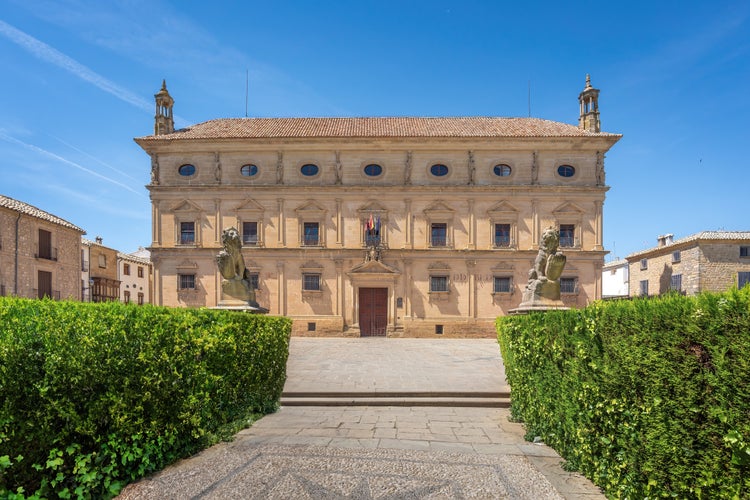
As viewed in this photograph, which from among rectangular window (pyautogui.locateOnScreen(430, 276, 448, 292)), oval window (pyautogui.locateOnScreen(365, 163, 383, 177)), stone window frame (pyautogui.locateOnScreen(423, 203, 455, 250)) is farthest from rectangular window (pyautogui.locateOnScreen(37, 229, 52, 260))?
rectangular window (pyautogui.locateOnScreen(430, 276, 448, 292))

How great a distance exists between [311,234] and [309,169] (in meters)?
4.03

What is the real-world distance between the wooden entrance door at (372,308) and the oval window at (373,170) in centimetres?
702

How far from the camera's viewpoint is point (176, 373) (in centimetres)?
460

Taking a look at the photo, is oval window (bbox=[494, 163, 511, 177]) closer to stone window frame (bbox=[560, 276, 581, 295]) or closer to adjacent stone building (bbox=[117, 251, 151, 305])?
stone window frame (bbox=[560, 276, 581, 295])

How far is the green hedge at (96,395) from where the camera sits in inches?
148

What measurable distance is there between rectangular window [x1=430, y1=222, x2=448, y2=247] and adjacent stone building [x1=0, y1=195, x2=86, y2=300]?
21146 mm

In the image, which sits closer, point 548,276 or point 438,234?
point 548,276

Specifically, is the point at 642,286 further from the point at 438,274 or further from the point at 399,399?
the point at 399,399

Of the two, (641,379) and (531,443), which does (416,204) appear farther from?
(641,379)

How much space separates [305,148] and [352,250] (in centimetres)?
690

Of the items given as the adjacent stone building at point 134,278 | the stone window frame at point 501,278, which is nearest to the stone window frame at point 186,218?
the stone window frame at point 501,278

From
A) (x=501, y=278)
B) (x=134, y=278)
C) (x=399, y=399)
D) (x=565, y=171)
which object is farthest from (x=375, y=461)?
(x=134, y=278)

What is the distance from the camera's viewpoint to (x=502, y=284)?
935 inches

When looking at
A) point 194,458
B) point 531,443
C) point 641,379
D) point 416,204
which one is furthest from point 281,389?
point 416,204
